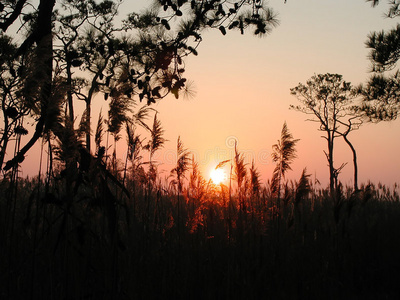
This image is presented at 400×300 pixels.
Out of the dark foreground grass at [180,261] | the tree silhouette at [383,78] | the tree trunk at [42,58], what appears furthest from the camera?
the tree silhouette at [383,78]

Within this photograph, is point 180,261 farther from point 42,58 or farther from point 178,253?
point 42,58

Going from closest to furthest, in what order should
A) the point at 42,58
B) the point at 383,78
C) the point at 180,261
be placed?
the point at 42,58 < the point at 180,261 < the point at 383,78

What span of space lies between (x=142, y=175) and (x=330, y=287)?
108 inches

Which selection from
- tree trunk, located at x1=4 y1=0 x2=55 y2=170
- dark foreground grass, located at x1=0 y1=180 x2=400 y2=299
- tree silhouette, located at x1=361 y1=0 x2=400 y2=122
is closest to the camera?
tree trunk, located at x1=4 y1=0 x2=55 y2=170

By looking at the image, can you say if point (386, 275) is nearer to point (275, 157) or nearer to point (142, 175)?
point (275, 157)

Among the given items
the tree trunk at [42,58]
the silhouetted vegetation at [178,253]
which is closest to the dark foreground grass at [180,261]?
the silhouetted vegetation at [178,253]

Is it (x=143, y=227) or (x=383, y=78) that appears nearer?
(x=143, y=227)

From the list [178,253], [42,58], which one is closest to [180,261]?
[178,253]

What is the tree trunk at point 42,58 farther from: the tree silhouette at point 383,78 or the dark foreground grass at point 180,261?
the tree silhouette at point 383,78

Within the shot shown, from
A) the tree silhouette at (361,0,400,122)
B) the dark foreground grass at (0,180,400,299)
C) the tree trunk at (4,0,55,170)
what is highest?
the tree silhouette at (361,0,400,122)

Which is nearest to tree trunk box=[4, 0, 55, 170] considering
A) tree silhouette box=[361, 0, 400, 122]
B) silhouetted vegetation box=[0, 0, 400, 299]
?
silhouetted vegetation box=[0, 0, 400, 299]

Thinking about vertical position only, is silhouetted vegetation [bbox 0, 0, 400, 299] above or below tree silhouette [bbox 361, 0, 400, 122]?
below

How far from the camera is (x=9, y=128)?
12.5 ft

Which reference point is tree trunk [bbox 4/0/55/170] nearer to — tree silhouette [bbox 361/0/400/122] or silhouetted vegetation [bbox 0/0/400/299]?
silhouetted vegetation [bbox 0/0/400/299]
